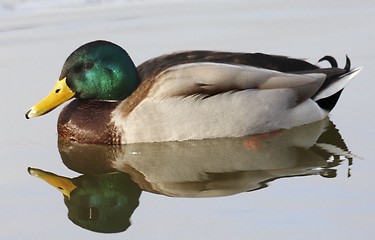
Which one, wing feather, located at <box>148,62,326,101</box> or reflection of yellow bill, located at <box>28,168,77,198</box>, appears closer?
reflection of yellow bill, located at <box>28,168,77,198</box>

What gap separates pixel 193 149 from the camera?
9266mm

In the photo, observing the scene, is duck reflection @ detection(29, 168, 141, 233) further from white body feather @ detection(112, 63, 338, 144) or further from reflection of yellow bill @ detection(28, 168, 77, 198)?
white body feather @ detection(112, 63, 338, 144)

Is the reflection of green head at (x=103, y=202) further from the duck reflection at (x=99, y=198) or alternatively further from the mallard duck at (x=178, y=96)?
the mallard duck at (x=178, y=96)

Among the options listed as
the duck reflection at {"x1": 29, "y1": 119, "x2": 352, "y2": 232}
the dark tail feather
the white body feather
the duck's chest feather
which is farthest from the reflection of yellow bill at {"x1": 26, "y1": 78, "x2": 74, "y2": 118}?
the dark tail feather

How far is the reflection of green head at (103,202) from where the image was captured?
295 inches

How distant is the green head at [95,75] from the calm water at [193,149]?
474 millimetres

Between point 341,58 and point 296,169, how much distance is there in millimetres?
3342

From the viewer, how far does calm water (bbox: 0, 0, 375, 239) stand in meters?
7.41

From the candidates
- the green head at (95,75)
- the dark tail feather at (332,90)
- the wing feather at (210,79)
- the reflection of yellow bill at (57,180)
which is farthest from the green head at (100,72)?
the dark tail feather at (332,90)

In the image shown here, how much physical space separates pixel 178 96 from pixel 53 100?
1141 millimetres

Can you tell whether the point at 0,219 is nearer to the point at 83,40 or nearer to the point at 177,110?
the point at 177,110

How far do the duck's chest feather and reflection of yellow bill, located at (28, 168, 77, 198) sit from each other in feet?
2.90

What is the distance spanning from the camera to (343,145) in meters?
9.09

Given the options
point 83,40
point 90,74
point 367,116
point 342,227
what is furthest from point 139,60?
point 342,227
